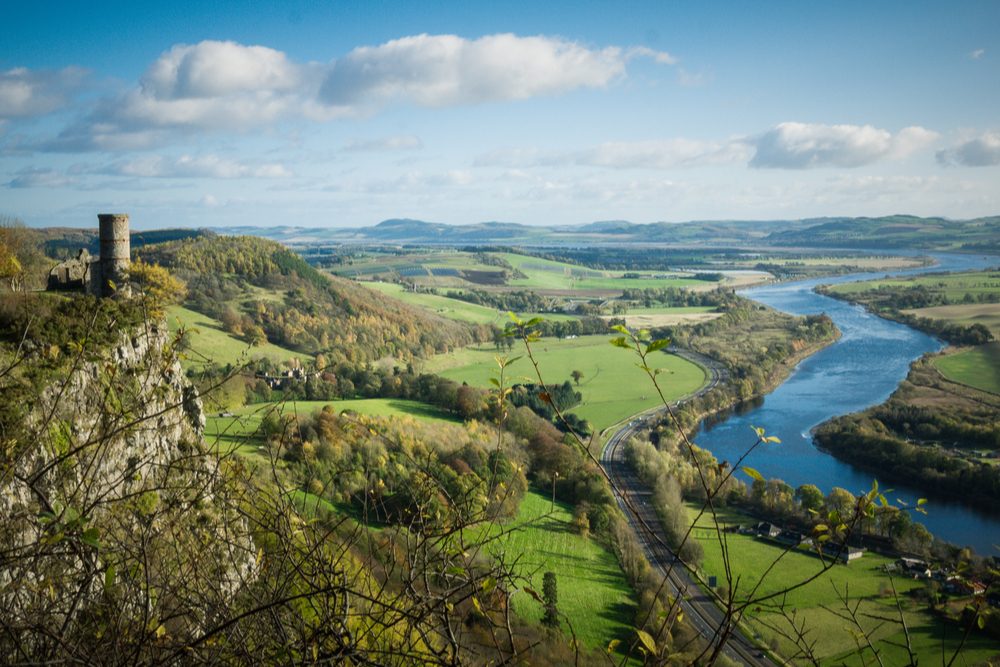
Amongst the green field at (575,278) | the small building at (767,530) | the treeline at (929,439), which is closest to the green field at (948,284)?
the green field at (575,278)

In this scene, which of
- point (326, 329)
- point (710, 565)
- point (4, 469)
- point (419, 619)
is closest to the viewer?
point (419, 619)

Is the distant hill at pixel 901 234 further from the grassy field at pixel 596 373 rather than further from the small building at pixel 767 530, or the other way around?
the small building at pixel 767 530

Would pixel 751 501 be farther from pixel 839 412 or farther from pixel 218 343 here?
pixel 218 343

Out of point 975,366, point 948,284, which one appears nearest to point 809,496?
point 975,366

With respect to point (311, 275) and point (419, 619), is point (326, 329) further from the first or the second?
point (419, 619)

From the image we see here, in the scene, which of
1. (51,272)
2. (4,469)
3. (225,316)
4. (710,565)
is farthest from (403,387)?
(4,469)

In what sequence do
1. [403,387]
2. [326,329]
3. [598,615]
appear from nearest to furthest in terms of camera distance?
[598,615] < [403,387] < [326,329]
